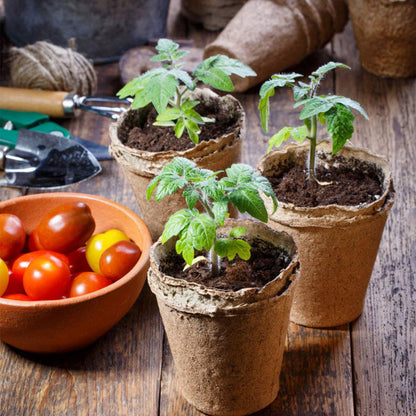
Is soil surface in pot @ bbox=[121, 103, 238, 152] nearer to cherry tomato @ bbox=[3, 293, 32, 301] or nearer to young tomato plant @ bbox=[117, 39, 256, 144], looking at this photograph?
young tomato plant @ bbox=[117, 39, 256, 144]

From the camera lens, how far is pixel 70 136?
6.30 ft

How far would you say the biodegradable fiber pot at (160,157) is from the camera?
1.39 m

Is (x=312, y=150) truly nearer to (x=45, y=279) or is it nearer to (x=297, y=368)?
(x=297, y=368)

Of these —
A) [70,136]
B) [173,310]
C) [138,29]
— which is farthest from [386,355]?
[138,29]

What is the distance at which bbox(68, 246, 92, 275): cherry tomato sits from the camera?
1.43 metres

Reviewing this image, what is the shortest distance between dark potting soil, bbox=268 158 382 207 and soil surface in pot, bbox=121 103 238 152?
0.19 metres

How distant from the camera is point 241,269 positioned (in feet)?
3.68

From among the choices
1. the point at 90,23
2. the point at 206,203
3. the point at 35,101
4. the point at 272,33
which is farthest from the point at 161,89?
the point at 90,23

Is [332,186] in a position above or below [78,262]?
above

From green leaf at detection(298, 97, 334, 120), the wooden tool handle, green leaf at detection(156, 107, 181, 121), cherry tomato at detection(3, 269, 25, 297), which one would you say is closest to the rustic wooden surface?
cherry tomato at detection(3, 269, 25, 297)

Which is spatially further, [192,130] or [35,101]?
[35,101]

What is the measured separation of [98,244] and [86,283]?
0.41 ft

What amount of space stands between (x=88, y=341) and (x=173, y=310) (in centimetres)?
29

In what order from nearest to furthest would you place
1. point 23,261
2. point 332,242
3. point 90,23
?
point 332,242
point 23,261
point 90,23
